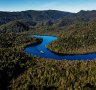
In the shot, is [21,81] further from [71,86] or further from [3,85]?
[71,86]

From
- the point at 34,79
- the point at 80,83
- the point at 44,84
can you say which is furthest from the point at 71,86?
the point at 34,79

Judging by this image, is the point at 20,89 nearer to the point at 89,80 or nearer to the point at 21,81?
the point at 21,81

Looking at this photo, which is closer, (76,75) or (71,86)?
(71,86)

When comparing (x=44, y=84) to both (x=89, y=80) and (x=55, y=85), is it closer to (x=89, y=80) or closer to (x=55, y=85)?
(x=55, y=85)

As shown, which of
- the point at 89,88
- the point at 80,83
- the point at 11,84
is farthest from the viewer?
the point at 11,84

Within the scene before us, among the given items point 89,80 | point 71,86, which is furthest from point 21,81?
point 89,80

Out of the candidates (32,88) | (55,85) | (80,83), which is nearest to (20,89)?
(32,88)

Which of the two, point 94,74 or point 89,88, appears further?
point 94,74

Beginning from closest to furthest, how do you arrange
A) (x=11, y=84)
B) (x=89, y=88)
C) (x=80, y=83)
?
(x=89, y=88) → (x=80, y=83) → (x=11, y=84)
